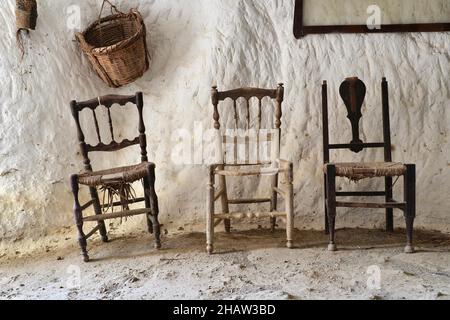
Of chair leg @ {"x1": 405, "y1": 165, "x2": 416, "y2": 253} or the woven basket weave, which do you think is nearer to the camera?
chair leg @ {"x1": 405, "y1": 165, "x2": 416, "y2": 253}

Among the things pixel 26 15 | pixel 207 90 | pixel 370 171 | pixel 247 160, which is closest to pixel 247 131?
pixel 247 160

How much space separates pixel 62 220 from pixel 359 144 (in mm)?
2181

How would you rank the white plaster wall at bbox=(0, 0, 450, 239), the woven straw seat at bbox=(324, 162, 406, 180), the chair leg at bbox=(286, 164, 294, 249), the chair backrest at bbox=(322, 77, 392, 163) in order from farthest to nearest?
the white plaster wall at bbox=(0, 0, 450, 239), the chair backrest at bbox=(322, 77, 392, 163), the chair leg at bbox=(286, 164, 294, 249), the woven straw seat at bbox=(324, 162, 406, 180)

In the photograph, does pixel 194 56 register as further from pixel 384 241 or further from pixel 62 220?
pixel 384 241

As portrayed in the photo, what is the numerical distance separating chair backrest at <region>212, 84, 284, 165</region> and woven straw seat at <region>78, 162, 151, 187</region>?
54 centimetres

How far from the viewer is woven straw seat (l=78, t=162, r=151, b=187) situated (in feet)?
9.98

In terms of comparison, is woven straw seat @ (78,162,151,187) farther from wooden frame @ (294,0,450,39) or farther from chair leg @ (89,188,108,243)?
wooden frame @ (294,0,450,39)

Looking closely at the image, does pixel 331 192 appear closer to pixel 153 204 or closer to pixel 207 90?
pixel 153 204

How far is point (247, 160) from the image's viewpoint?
334 centimetres

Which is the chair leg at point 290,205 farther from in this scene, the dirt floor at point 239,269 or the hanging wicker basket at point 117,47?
the hanging wicker basket at point 117,47

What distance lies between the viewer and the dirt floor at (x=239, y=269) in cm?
256

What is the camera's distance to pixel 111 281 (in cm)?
282

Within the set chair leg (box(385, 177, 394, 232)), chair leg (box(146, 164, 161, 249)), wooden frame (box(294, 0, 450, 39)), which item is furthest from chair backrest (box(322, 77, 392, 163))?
chair leg (box(146, 164, 161, 249))
